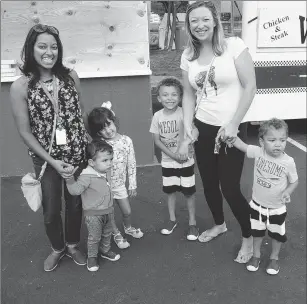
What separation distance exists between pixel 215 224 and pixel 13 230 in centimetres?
181

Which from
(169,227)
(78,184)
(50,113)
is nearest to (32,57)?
(50,113)

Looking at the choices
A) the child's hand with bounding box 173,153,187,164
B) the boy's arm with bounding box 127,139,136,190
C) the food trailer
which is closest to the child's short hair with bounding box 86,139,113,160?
the boy's arm with bounding box 127,139,136,190

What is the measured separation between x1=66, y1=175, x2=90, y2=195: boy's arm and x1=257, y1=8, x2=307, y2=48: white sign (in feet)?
11.0

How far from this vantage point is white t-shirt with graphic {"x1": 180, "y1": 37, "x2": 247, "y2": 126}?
101 inches

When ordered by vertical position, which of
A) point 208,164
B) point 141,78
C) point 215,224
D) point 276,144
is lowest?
point 215,224

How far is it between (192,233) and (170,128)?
3.01 feet

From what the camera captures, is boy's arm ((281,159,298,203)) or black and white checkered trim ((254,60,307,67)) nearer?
boy's arm ((281,159,298,203))

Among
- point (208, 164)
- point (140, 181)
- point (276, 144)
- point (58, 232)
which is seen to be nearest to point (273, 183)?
point (276, 144)

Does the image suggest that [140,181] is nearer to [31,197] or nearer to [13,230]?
[13,230]

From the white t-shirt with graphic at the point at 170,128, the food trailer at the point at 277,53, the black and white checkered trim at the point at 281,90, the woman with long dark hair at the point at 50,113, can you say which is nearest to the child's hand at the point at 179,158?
the white t-shirt with graphic at the point at 170,128

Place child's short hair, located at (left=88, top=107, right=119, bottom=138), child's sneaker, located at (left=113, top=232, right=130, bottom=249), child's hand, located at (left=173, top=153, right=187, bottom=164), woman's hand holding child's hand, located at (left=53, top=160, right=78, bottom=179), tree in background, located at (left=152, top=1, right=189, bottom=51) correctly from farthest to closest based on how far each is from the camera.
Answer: tree in background, located at (left=152, top=1, right=189, bottom=51) → child's sneaker, located at (left=113, top=232, right=130, bottom=249) → child's hand, located at (left=173, top=153, right=187, bottom=164) → child's short hair, located at (left=88, top=107, right=119, bottom=138) → woman's hand holding child's hand, located at (left=53, top=160, right=78, bottom=179)

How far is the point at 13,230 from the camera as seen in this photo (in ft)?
11.8

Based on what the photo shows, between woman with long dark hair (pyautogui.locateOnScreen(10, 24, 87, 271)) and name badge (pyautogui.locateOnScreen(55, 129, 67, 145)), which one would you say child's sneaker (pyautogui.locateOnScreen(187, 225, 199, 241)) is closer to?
woman with long dark hair (pyautogui.locateOnScreen(10, 24, 87, 271))

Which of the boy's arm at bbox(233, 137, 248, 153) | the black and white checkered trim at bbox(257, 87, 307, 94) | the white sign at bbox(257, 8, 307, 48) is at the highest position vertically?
the white sign at bbox(257, 8, 307, 48)
